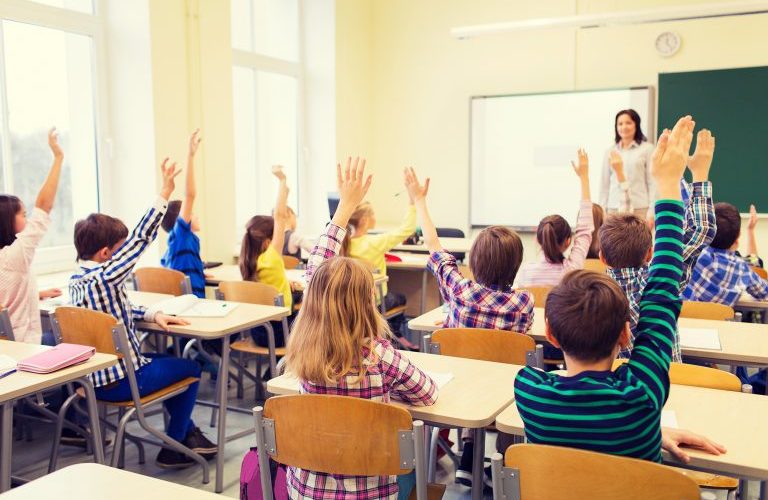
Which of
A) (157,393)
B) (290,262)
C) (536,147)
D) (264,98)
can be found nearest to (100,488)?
(157,393)

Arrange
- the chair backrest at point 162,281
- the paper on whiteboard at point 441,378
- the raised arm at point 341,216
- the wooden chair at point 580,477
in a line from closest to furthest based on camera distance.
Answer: the wooden chair at point 580,477 < the paper on whiteboard at point 441,378 < the raised arm at point 341,216 < the chair backrest at point 162,281

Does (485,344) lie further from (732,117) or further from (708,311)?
(732,117)

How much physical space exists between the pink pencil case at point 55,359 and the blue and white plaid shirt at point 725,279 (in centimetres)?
297

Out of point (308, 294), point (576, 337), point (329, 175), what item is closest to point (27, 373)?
point (308, 294)

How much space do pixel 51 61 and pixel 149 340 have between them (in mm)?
1985

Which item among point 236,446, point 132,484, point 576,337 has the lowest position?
point 236,446

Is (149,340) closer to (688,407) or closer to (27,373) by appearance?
(27,373)

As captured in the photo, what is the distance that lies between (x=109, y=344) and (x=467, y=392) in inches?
59.9

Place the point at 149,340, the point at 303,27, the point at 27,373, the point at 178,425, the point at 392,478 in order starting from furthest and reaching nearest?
the point at 303,27
the point at 149,340
the point at 178,425
the point at 27,373
the point at 392,478

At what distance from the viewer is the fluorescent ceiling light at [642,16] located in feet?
16.7

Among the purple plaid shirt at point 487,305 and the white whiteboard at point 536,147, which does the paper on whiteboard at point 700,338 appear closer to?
the purple plaid shirt at point 487,305

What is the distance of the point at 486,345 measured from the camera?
260 centimetres

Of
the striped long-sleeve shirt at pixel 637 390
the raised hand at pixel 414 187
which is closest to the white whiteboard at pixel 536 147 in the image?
the raised hand at pixel 414 187

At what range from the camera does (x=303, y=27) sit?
725 centimetres
